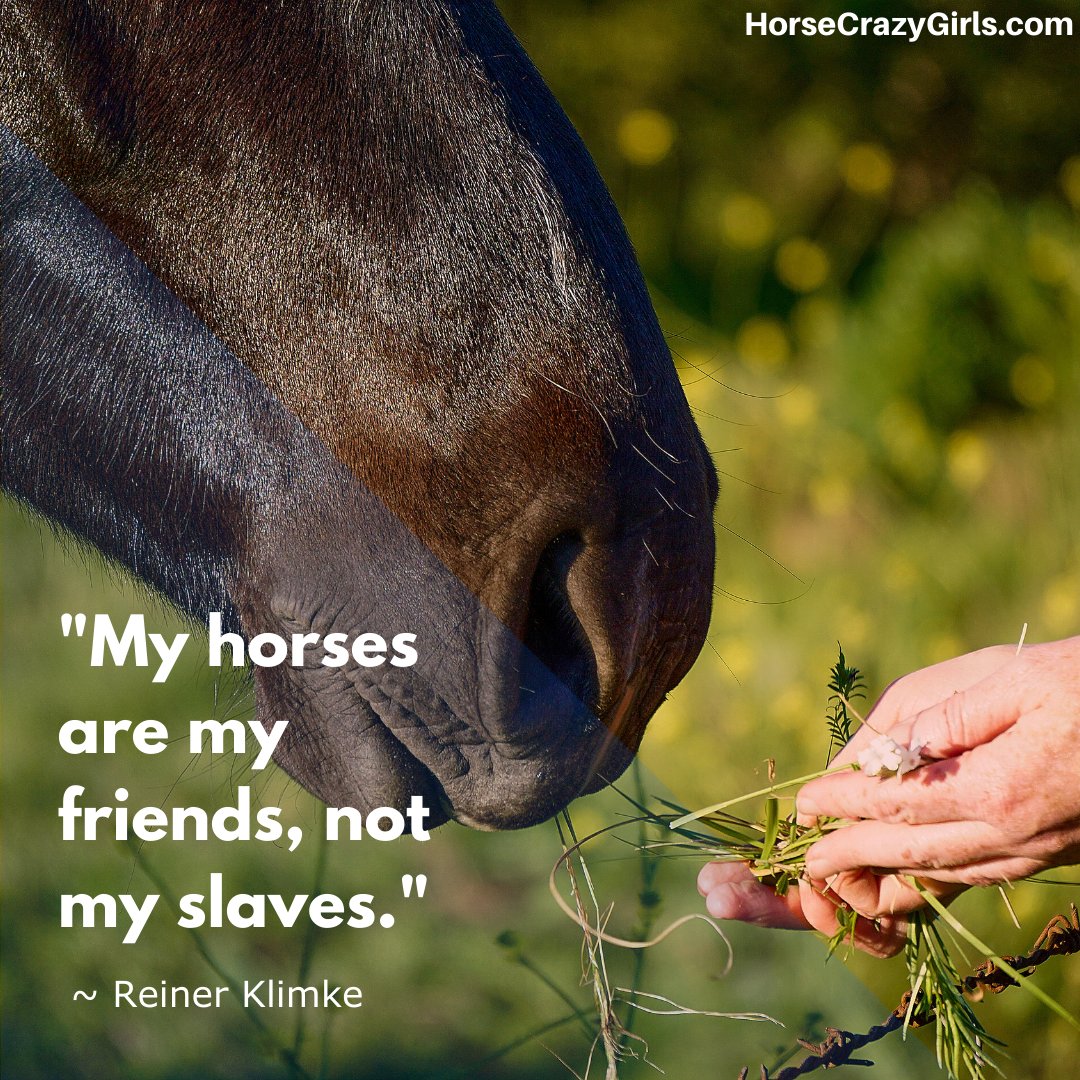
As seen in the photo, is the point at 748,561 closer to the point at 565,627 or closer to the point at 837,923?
the point at 837,923

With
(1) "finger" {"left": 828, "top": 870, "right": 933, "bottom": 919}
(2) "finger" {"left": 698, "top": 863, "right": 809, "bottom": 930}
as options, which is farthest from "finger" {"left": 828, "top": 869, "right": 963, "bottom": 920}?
(2) "finger" {"left": 698, "top": 863, "right": 809, "bottom": 930}

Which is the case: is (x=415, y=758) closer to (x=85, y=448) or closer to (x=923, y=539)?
(x=85, y=448)

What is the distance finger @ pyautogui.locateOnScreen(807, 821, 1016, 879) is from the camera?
1.51 m

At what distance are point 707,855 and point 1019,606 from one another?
7.32 feet

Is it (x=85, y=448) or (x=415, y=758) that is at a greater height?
(x=85, y=448)

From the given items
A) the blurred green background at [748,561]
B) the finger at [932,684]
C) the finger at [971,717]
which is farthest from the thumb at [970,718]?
the blurred green background at [748,561]

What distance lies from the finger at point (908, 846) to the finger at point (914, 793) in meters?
0.01

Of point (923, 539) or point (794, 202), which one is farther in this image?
point (794, 202)

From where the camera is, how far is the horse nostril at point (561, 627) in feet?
4.77

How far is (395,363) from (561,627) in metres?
0.32

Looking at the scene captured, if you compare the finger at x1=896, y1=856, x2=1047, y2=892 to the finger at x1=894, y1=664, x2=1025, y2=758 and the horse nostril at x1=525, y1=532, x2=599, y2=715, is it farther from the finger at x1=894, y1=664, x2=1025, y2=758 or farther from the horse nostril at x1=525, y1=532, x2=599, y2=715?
the horse nostril at x1=525, y1=532, x2=599, y2=715

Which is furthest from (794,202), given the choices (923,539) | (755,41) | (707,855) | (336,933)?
(707,855)

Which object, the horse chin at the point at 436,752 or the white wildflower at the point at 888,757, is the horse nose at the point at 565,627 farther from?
the white wildflower at the point at 888,757

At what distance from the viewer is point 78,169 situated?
157 centimetres
